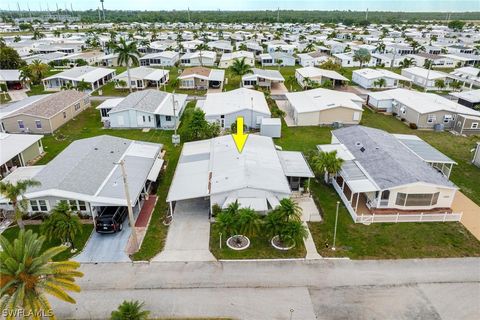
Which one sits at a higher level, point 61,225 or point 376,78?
point 376,78

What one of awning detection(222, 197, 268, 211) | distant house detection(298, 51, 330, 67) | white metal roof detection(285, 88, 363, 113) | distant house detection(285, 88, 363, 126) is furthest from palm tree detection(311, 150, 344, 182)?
distant house detection(298, 51, 330, 67)

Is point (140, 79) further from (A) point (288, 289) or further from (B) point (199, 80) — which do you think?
(A) point (288, 289)

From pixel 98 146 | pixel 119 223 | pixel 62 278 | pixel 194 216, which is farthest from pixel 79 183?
pixel 62 278

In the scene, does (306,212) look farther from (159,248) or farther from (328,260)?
(159,248)

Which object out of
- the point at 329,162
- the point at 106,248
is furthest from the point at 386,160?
the point at 106,248

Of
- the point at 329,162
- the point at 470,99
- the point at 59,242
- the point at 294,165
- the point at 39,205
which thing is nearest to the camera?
the point at 59,242

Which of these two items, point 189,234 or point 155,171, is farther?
point 155,171
